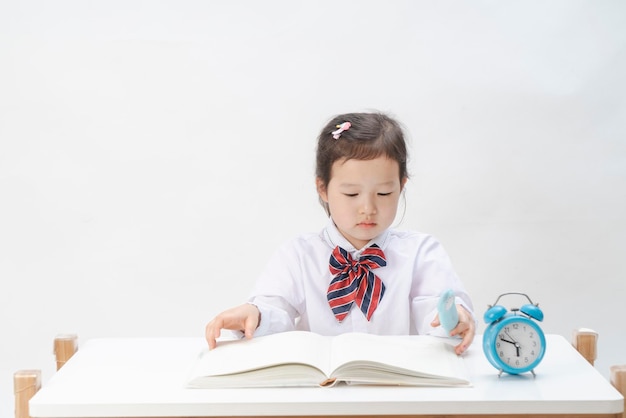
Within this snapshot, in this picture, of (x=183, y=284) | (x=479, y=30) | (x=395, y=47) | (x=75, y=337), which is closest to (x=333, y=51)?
(x=395, y=47)

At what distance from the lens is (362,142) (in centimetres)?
296

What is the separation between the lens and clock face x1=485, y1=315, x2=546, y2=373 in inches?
92.6

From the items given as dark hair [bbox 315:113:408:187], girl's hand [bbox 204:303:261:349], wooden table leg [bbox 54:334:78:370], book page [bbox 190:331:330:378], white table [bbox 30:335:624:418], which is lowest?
white table [bbox 30:335:624:418]

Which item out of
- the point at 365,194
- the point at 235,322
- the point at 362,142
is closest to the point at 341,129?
the point at 362,142

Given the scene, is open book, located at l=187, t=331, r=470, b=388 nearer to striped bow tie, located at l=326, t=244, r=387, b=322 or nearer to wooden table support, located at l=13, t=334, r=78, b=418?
wooden table support, located at l=13, t=334, r=78, b=418

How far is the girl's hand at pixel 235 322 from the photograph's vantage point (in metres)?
2.57

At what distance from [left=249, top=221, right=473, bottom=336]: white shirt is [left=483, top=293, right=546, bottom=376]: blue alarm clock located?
0.59 m

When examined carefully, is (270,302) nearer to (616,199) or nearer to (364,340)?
(364,340)

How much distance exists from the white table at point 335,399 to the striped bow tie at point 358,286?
664 millimetres

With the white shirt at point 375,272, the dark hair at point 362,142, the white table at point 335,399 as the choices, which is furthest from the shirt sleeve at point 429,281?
the white table at point 335,399

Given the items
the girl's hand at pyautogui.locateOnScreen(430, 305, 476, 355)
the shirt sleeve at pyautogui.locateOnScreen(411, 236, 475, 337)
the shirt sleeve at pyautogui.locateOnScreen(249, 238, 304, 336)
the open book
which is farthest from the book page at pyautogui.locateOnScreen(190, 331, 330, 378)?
the shirt sleeve at pyautogui.locateOnScreen(411, 236, 475, 337)

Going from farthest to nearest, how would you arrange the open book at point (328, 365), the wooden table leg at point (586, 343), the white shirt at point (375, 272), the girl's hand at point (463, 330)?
1. the white shirt at point (375, 272)
2. the wooden table leg at point (586, 343)
3. the girl's hand at point (463, 330)
4. the open book at point (328, 365)

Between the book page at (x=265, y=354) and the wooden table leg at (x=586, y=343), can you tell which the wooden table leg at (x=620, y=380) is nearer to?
the wooden table leg at (x=586, y=343)

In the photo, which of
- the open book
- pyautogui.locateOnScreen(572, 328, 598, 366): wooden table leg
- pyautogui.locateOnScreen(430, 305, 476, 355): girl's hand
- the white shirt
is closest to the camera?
the open book
